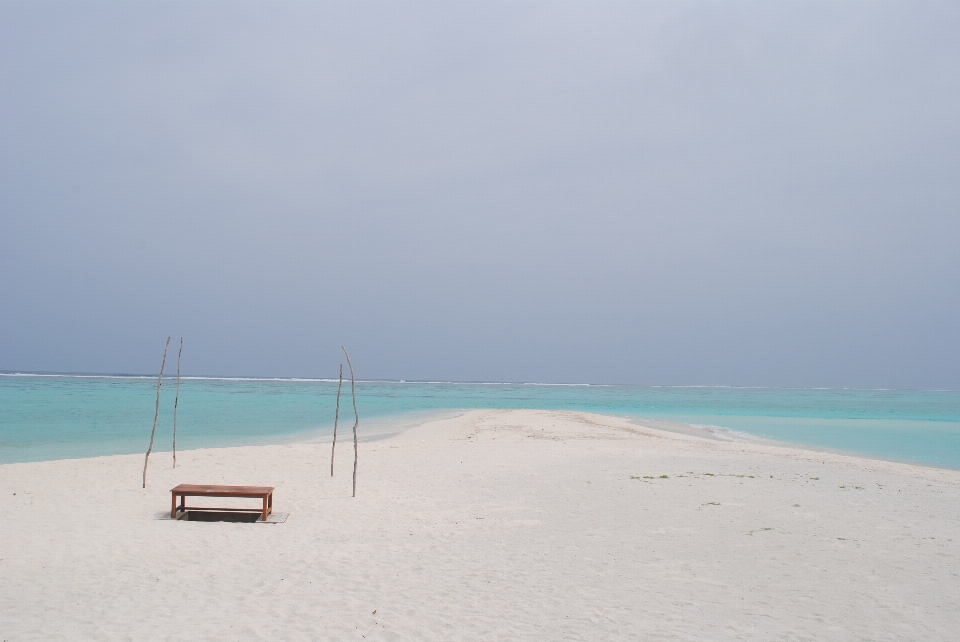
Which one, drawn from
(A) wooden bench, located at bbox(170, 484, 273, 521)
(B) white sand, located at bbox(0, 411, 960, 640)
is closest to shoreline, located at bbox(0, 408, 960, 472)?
(B) white sand, located at bbox(0, 411, 960, 640)

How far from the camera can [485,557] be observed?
809 centimetres

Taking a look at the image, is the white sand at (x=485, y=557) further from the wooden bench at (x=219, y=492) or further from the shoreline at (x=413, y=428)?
the shoreline at (x=413, y=428)

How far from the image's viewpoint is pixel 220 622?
5.74m

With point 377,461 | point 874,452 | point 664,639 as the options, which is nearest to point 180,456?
point 377,461

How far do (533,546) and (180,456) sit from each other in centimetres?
1226

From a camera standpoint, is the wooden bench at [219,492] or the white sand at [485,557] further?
the wooden bench at [219,492]

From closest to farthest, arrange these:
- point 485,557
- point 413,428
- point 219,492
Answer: point 485,557 → point 219,492 → point 413,428

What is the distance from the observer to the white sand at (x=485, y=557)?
5891 mm

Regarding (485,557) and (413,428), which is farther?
(413,428)

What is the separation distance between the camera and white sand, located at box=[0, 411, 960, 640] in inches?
232

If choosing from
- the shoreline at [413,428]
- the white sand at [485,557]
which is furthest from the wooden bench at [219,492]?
the shoreline at [413,428]

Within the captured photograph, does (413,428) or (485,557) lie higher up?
(485,557)

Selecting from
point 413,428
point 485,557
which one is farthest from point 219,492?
point 413,428

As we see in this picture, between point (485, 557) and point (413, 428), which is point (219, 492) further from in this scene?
point (413, 428)
